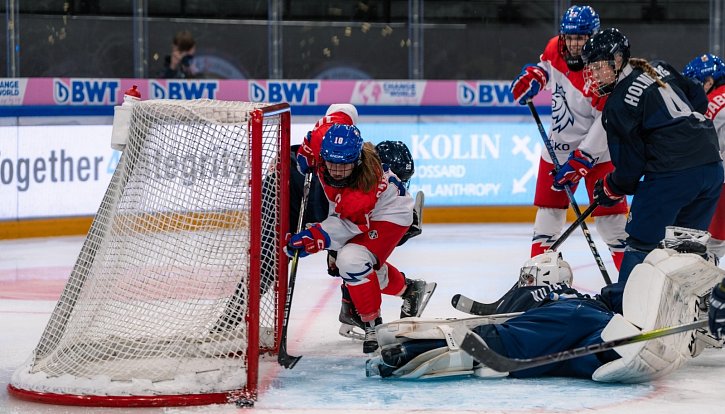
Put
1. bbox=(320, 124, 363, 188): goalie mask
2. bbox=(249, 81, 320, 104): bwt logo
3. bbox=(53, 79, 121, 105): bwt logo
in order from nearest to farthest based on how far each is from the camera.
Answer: bbox=(320, 124, 363, 188): goalie mask → bbox=(53, 79, 121, 105): bwt logo → bbox=(249, 81, 320, 104): bwt logo

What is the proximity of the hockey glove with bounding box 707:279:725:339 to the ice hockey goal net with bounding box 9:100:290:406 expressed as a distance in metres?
1.20

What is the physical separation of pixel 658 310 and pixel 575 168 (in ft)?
Answer: 4.52

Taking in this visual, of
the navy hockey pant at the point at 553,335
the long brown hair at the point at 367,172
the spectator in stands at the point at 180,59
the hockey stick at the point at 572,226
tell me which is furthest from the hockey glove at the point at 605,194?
the spectator in stands at the point at 180,59

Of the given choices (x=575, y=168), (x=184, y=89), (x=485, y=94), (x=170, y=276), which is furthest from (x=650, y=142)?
(x=184, y=89)

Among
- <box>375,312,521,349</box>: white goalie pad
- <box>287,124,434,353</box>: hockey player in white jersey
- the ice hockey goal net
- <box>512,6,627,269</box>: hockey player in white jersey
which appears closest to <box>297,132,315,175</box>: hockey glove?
<box>287,124,434,353</box>: hockey player in white jersey

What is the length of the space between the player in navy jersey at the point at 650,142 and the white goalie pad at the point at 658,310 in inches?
16.3

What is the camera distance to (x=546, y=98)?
8.22m

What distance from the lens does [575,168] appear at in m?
4.68

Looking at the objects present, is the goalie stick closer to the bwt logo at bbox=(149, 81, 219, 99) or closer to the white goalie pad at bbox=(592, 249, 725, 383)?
the white goalie pad at bbox=(592, 249, 725, 383)

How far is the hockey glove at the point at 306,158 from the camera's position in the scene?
4.08 m

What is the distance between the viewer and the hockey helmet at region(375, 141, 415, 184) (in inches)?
167

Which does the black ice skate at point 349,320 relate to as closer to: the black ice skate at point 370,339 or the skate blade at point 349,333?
the skate blade at point 349,333

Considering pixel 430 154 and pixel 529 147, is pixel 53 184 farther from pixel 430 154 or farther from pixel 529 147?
pixel 529 147

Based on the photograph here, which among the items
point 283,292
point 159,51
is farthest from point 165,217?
point 159,51
